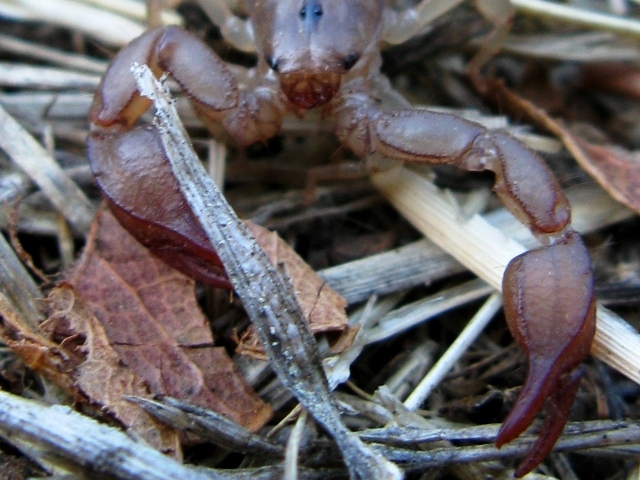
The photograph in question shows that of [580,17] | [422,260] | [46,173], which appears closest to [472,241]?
[422,260]

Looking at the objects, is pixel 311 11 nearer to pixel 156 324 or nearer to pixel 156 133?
pixel 156 133

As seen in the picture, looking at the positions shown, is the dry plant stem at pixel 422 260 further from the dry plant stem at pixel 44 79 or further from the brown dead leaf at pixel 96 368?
the dry plant stem at pixel 44 79

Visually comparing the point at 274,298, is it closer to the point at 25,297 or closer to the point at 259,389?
the point at 259,389

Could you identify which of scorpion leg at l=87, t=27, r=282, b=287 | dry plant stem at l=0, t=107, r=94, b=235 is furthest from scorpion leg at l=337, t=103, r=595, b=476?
dry plant stem at l=0, t=107, r=94, b=235

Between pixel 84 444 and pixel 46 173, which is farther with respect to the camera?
pixel 46 173

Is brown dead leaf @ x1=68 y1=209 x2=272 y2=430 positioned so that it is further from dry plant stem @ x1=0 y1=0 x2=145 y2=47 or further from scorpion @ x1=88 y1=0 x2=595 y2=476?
dry plant stem @ x1=0 y1=0 x2=145 y2=47

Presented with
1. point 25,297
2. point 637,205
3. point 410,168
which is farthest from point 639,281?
point 25,297
